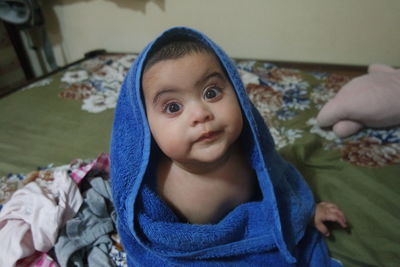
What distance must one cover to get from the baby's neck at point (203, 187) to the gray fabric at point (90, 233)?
195 millimetres

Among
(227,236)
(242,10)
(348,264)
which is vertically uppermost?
(242,10)

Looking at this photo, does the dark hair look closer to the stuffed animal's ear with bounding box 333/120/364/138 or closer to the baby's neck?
the baby's neck

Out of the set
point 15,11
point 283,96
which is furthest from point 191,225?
point 15,11

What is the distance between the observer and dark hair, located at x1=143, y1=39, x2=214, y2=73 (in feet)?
1.48

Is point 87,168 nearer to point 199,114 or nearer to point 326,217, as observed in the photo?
point 199,114

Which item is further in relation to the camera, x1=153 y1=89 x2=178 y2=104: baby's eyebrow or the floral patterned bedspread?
the floral patterned bedspread

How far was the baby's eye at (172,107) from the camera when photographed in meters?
0.45

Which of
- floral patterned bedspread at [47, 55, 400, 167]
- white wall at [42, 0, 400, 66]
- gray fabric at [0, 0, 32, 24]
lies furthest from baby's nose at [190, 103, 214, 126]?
gray fabric at [0, 0, 32, 24]

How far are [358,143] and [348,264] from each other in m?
0.41

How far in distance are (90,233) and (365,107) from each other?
32.1 inches

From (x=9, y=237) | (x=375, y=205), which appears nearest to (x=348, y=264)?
(x=375, y=205)

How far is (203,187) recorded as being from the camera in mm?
527

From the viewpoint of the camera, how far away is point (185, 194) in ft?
1.75

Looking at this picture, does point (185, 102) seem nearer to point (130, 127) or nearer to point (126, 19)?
point (130, 127)
